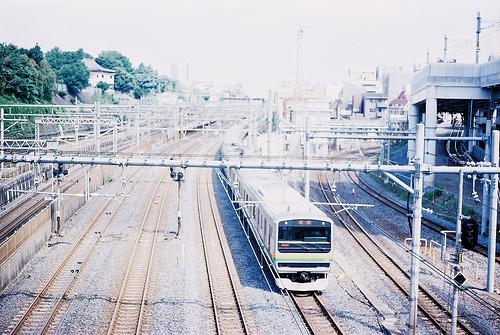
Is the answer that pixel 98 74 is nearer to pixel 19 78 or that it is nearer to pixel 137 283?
pixel 19 78

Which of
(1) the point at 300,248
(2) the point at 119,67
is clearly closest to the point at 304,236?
(1) the point at 300,248

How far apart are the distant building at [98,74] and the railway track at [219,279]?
5248cm

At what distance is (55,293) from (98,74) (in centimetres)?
6353

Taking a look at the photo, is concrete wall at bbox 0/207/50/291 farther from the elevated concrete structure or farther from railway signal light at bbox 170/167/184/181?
the elevated concrete structure

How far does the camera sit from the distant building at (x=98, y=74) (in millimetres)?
71938

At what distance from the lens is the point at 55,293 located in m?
12.6

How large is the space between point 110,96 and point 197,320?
58.3 m

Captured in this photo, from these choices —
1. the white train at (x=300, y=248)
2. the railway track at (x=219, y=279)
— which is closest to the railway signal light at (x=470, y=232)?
the white train at (x=300, y=248)

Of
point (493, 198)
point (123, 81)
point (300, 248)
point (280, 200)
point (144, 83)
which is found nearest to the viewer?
point (493, 198)

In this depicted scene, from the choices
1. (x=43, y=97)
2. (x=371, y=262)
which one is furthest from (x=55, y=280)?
(x=43, y=97)

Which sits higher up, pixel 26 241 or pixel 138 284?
pixel 26 241

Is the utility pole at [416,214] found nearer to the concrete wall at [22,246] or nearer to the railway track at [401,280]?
the railway track at [401,280]

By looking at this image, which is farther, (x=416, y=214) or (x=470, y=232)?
(x=470, y=232)

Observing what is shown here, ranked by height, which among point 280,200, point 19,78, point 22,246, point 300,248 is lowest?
point 22,246
